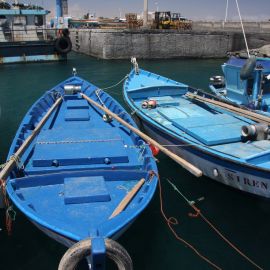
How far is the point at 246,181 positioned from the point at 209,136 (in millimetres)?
1877

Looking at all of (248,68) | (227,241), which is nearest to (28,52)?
(248,68)

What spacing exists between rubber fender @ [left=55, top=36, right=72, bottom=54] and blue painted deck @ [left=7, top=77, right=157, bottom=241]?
2910cm

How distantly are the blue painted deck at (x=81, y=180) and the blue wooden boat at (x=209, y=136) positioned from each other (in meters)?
1.77

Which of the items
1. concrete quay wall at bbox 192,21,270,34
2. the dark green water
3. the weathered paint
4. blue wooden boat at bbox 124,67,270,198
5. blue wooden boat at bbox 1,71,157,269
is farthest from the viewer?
concrete quay wall at bbox 192,21,270,34

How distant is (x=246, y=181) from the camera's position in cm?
948

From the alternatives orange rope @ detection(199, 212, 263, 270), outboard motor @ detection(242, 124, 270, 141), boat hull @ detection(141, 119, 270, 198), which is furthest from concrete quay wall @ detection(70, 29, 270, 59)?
orange rope @ detection(199, 212, 263, 270)

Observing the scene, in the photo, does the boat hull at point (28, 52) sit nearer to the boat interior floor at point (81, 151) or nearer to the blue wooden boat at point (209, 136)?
the blue wooden boat at point (209, 136)

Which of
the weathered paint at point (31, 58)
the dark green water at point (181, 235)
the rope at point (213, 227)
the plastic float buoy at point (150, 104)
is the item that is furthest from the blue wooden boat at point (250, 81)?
the weathered paint at point (31, 58)

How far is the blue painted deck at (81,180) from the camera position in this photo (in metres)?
6.70

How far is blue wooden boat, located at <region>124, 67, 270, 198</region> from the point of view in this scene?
9352mm

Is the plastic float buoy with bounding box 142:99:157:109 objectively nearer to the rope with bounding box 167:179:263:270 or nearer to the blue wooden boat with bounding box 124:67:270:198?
the blue wooden boat with bounding box 124:67:270:198

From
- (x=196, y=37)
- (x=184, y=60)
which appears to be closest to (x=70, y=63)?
(x=184, y=60)

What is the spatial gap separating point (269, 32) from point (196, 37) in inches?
507

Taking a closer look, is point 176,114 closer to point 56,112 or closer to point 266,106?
point 266,106
